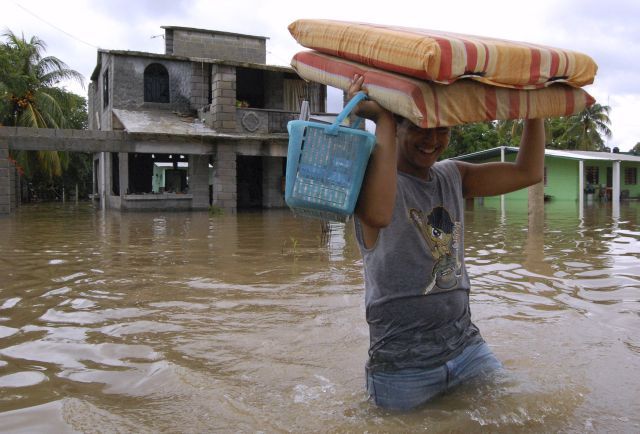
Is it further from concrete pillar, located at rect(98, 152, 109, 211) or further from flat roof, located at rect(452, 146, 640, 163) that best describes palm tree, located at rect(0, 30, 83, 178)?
flat roof, located at rect(452, 146, 640, 163)

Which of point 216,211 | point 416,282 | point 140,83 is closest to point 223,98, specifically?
point 140,83

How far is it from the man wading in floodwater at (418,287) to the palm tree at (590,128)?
39038 millimetres

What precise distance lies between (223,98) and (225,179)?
2.78 m

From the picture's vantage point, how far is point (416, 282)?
7.63ft

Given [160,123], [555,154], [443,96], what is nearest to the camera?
[443,96]

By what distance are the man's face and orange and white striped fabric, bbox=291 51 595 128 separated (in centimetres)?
20

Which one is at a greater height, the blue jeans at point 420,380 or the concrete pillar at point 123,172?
the concrete pillar at point 123,172

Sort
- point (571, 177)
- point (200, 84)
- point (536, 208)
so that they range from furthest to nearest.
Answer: point (571, 177), point (200, 84), point (536, 208)

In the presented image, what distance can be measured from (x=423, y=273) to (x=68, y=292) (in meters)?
4.30

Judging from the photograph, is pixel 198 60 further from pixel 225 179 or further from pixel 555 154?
pixel 555 154

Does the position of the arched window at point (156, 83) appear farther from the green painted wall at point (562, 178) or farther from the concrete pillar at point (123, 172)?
the green painted wall at point (562, 178)

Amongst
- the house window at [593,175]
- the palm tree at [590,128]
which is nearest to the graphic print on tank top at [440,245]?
the house window at [593,175]

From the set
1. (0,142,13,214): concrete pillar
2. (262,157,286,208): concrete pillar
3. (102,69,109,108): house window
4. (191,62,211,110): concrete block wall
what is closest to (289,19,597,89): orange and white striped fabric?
(0,142,13,214): concrete pillar

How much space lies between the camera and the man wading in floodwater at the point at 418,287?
2.33m
